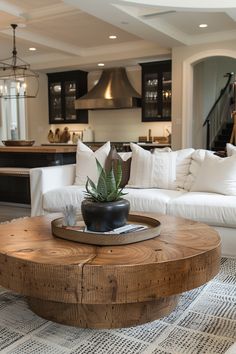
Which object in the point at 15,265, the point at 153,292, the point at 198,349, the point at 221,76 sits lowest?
the point at 198,349

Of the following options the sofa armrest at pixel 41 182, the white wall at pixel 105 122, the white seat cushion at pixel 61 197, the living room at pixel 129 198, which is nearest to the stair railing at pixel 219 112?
the living room at pixel 129 198

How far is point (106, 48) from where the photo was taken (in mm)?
7801

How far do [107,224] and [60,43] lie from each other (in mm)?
6050

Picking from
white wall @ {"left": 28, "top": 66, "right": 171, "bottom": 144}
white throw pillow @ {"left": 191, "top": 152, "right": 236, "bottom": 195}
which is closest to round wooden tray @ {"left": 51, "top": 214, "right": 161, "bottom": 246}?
white throw pillow @ {"left": 191, "top": 152, "right": 236, "bottom": 195}

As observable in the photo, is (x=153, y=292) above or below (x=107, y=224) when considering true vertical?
below

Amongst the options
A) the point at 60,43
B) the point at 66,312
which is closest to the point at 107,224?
the point at 66,312

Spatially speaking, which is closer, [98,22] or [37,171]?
[37,171]

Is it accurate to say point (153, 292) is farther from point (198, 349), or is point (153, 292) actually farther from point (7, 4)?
point (7, 4)

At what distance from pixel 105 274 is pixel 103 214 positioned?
1.66ft

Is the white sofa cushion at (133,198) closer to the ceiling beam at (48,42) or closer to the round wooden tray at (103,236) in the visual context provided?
the round wooden tray at (103,236)

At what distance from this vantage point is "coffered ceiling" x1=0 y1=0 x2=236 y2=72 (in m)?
4.73

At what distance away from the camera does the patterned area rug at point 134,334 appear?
180 cm

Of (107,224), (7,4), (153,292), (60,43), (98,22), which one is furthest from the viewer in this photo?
(60,43)

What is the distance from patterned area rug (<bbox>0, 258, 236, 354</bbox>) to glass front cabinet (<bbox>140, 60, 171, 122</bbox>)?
637 centimetres
